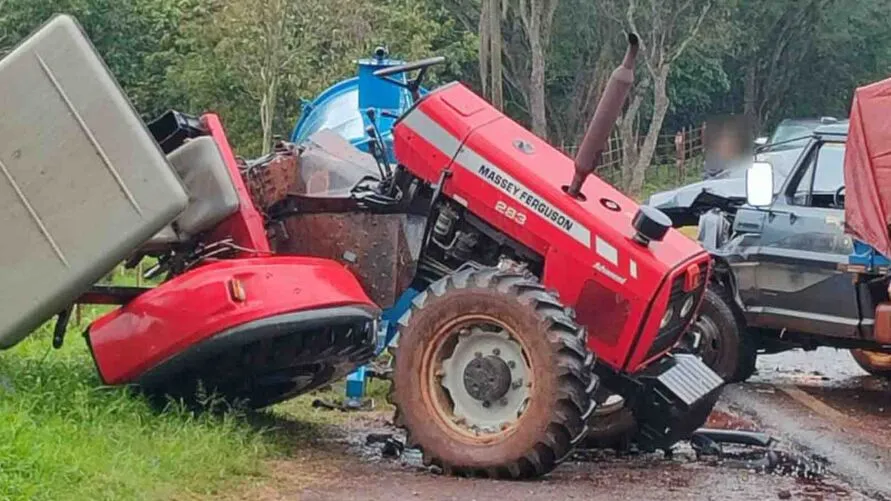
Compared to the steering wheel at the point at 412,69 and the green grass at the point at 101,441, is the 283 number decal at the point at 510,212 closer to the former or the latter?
the steering wheel at the point at 412,69

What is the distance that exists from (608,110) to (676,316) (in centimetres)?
128

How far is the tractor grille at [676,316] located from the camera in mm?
7258

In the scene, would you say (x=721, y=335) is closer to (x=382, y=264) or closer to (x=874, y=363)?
(x=874, y=363)

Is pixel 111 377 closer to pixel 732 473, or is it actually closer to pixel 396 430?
pixel 396 430

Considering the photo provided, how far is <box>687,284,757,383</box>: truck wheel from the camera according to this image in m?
11.2

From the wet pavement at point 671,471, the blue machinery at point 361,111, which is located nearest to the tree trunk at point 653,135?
the blue machinery at point 361,111

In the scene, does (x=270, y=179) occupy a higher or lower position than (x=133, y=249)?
lower

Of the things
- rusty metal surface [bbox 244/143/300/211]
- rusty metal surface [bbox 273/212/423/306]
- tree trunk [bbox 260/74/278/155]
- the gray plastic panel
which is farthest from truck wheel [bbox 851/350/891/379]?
tree trunk [bbox 260/74/278/155]

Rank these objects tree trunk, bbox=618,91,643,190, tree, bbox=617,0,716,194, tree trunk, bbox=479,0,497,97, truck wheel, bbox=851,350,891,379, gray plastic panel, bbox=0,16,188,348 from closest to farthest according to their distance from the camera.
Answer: gray plastic panel, bbox=0,16,188,348
truck wheel, bbox=851,350,891,379
tree trunk, bbox=479,0,497,97
tree, bbox=617,0,716,194
tree trunk, bbox=618,91,643,190

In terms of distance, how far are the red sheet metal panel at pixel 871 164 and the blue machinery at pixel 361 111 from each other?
278 cm

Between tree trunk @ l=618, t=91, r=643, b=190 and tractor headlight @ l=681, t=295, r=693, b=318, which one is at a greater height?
tractor headlight @ l=681, t=295, r=693, b=318

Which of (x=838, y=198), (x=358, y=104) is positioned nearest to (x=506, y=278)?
(x=838, y=198)

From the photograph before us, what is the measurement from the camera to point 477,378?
7.16 metres

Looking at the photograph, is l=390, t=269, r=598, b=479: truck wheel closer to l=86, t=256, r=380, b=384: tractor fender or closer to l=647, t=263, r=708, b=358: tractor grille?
l=86, t=256, r=380, b=384: tractor fender
